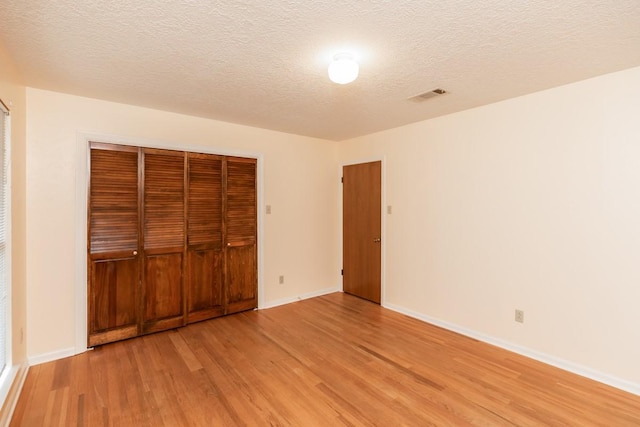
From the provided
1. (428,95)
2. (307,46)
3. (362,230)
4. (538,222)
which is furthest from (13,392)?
(538,222)

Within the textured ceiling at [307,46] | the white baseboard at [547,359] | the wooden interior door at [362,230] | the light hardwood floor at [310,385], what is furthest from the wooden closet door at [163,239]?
the white baseboard at [547,359]

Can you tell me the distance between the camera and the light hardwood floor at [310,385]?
2045mm

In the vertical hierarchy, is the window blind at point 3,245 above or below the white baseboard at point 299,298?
above

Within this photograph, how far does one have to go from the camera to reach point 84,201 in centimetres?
293

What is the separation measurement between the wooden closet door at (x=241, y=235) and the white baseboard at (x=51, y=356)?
1.55 metres

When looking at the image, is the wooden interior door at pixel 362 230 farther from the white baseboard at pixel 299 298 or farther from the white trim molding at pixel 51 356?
the white trim molding at pixel 51 356

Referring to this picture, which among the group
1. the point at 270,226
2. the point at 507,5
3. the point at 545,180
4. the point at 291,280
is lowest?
the point at 291,280

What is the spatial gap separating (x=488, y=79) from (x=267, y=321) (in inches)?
133

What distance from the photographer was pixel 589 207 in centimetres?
255

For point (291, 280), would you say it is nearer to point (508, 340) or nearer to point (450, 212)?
point (450, 212)

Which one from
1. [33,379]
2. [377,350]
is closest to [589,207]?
[377,350]

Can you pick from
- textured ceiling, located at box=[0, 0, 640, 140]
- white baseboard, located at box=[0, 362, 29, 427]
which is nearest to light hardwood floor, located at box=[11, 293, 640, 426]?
white baseboard, located at box=[0, 362, 29, 427]

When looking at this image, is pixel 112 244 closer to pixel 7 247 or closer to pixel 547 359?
pixel 7 247

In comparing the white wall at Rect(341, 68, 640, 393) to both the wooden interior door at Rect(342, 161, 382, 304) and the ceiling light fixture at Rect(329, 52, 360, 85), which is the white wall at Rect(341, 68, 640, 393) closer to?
the wooden interior door at Rect(342, 161, 382, 304)
